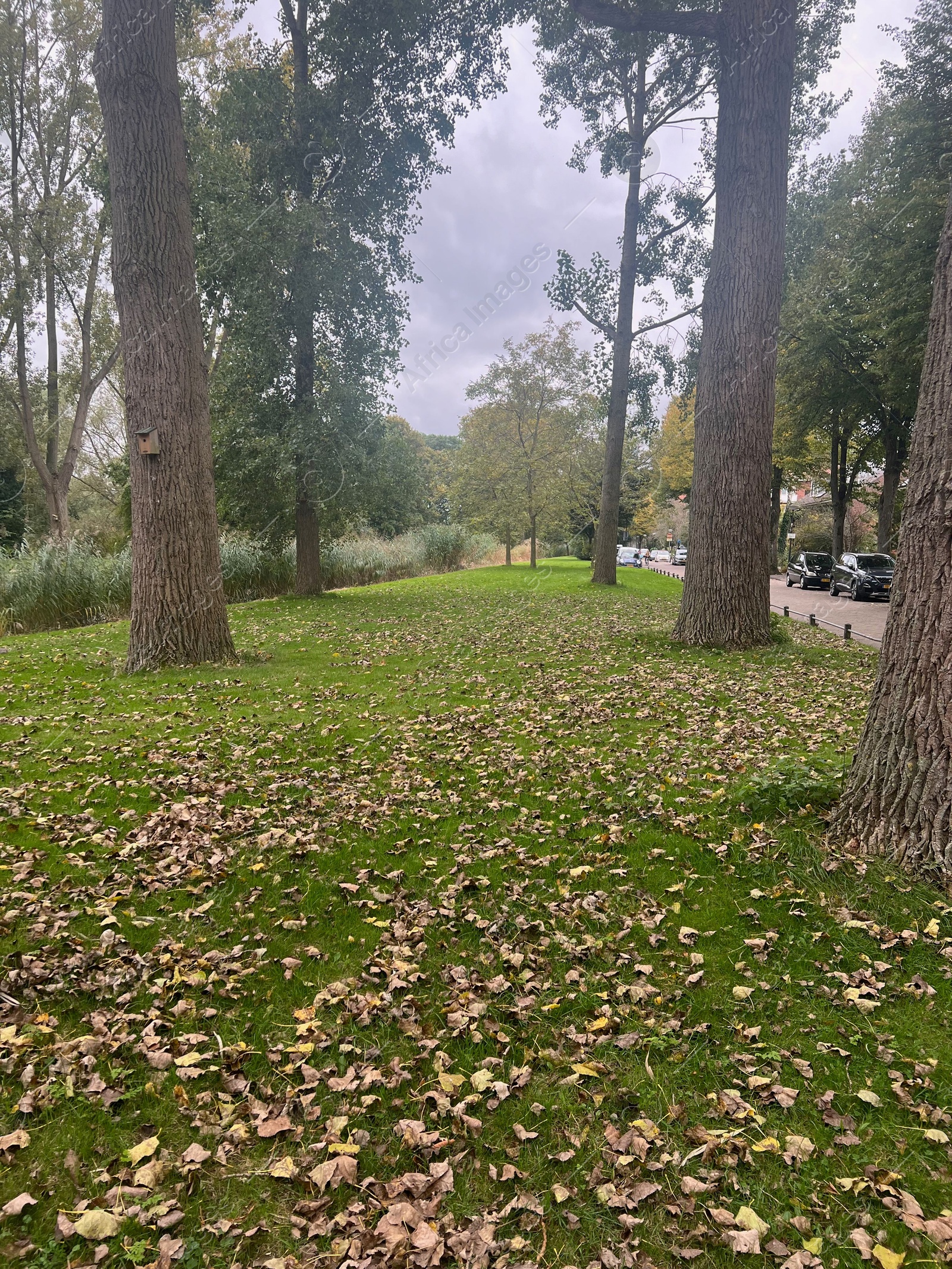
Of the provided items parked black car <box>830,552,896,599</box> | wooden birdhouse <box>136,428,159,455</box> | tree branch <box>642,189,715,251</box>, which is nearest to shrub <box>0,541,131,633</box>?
wooden birdhouse <box>136,428,159,455</box>

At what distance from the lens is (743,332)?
9.34 metres

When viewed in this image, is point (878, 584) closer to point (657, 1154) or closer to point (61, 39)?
point (657, 1154)

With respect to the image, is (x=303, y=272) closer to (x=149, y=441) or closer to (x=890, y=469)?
(x=149, y=441)

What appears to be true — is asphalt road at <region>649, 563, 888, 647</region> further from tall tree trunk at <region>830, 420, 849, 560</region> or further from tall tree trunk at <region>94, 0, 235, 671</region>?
tall tree trunk at <region>94, 0, 235, 671</region>

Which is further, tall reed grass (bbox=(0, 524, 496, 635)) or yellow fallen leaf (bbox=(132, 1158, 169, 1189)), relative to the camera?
tall reed grass (bbox=(0, 524, 496, 635))

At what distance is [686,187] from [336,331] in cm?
1300

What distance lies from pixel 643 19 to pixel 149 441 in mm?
9210

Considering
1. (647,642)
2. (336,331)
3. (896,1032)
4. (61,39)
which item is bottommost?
(896,1032)

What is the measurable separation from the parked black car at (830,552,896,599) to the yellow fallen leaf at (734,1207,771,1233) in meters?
24.3

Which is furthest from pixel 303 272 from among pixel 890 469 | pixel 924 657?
pixel 890 469

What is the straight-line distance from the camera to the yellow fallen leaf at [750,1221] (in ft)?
6.87

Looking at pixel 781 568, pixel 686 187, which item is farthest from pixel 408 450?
pixel 781 568

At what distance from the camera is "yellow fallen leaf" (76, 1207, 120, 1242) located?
6.77 feet

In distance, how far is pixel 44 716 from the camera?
6750mm
